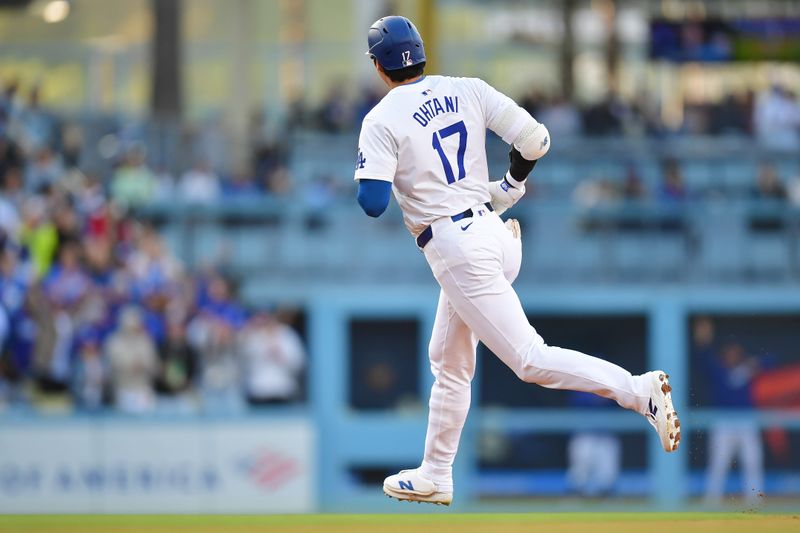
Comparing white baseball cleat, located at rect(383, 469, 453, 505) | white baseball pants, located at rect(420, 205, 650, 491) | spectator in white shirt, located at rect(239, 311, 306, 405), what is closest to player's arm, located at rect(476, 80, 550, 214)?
white baseball pants, located at rect(420, 205, 650, 491)

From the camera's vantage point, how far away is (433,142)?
6.80 metres

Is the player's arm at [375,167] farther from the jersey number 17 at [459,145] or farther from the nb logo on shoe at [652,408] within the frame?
the nb logo on shoe at [652,408]

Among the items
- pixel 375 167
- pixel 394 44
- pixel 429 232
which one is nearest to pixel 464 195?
pixel 429 232

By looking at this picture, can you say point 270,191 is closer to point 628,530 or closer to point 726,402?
point 726,402

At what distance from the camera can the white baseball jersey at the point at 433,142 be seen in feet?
22.1

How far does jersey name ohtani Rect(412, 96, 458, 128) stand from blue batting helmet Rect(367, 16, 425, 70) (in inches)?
8.6

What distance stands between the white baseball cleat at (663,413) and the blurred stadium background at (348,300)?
612 cm

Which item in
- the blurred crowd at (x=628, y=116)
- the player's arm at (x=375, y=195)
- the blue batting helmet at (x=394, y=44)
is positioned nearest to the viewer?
the player's arm at (x=375, y=195)

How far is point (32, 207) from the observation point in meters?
15.1

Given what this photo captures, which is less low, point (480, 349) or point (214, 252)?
point (214, 252)

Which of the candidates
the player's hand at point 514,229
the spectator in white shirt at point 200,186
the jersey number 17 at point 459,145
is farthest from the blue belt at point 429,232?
the spectator in white shirt at point 200,186

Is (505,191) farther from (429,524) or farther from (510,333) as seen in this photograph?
(429,524)

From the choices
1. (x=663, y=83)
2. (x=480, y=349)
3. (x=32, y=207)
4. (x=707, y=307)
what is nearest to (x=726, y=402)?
(x=707, y=307)

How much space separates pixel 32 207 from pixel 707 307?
7.46 metres
